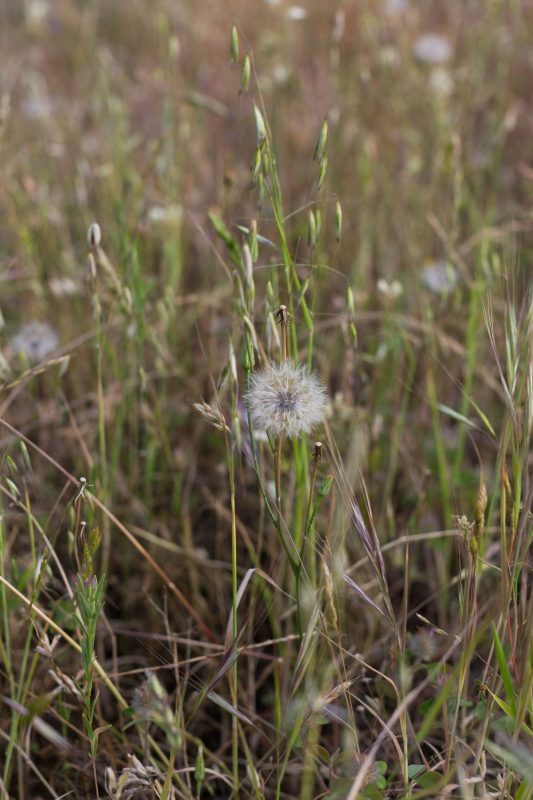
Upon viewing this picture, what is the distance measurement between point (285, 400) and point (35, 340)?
1.03m

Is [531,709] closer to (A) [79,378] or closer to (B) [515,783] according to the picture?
(B) [515,783]

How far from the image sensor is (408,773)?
895 mm

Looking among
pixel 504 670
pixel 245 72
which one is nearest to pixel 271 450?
pixel 504 670

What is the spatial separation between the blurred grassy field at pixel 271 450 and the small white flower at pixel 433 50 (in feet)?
0.06

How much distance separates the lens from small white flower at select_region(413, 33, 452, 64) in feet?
8.81

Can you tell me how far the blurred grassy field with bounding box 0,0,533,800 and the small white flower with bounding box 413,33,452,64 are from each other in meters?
0.02

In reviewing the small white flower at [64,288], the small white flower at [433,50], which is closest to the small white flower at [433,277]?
the small white flower at [64,288]

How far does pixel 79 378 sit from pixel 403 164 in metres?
1.17

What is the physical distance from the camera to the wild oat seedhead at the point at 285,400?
0.87 metres

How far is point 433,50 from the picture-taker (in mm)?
2723

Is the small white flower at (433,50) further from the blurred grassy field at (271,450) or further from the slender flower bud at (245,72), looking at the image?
the slender flower bud at (245,72)

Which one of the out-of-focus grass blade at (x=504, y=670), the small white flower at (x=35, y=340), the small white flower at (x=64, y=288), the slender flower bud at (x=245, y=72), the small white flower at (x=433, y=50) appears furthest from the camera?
the small white flower at (x=433, y=50)

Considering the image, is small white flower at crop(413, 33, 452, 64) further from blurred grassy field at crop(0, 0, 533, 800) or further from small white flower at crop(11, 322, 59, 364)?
small white flower at crop(11, 322, 59, 364)

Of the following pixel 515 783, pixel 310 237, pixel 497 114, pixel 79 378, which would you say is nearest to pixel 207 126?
pixel 497 114
